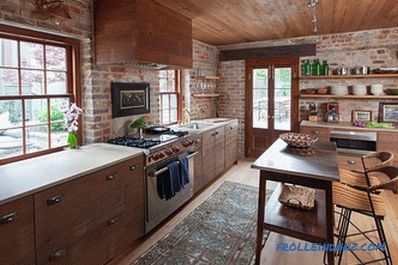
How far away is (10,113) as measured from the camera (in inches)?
96.3

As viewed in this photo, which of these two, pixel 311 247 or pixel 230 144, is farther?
pixel 230 144

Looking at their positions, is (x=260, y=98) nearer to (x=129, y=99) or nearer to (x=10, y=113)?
(x=129, y=99)

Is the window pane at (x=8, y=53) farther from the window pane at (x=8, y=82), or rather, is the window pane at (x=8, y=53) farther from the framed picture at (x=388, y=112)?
the framed picture at (x=388, y=112)

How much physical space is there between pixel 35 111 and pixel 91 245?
1408 millimetres

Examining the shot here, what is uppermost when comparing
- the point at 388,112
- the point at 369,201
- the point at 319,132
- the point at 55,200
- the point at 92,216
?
the point at 388,112

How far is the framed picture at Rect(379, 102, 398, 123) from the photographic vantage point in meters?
4.67

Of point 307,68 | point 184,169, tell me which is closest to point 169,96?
point 184,169

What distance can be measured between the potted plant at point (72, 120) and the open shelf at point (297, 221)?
201cm

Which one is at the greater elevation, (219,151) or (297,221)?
(219,151)

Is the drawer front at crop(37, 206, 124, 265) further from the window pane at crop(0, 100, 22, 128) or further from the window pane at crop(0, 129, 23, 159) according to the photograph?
the window pane at crop(0, 100, 22, 128)

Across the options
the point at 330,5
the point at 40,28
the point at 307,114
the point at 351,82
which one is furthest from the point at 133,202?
the point at 351,82

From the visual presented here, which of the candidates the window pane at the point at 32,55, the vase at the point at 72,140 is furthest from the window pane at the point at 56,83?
the vase at the point at 72,140

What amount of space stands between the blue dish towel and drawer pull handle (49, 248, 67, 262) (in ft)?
5.27

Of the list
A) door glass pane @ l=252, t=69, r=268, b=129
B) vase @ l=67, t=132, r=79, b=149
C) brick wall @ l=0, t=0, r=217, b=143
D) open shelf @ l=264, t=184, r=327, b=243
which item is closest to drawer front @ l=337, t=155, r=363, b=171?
door glass pane @ l=252, t=69, r=268, b=129
